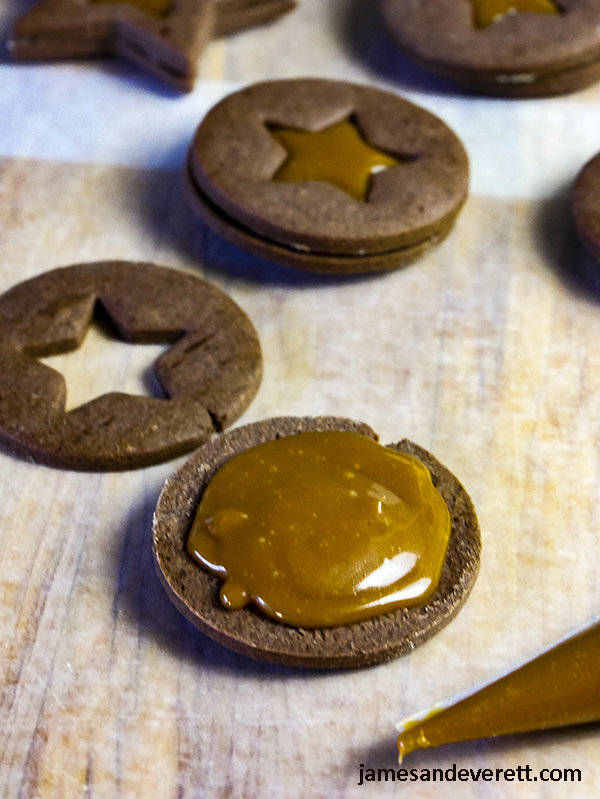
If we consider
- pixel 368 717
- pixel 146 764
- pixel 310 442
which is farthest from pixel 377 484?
pixel 146 764

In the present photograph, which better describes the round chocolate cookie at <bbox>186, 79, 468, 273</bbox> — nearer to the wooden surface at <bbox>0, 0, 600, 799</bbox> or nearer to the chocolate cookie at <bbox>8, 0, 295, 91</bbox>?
the wooden surface at <bbox>0, 0, 600, 799</bbox>

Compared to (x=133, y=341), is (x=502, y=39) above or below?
above

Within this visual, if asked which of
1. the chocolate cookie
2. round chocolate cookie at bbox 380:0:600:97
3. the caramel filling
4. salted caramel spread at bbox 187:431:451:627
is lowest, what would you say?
salted caramel spread at bbox 187:431:451:627

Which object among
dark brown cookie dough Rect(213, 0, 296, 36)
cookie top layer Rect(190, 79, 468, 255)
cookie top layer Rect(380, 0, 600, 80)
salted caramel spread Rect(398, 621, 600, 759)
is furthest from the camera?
dark brown cookie dough Rect(213, 0, 296, 36)

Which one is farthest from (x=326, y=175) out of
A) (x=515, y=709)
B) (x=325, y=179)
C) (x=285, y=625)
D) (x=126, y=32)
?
(x=515, y=709)

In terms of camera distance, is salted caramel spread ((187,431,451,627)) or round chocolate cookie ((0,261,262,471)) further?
round chocolate cookie ((0,261,262,471))

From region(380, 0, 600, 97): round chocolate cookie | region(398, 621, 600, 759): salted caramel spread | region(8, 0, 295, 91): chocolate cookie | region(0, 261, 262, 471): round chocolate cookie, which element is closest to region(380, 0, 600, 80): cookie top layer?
region(380, 0, 600, 97): round chocolate cookie

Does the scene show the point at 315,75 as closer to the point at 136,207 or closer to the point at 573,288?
the point at 136,207

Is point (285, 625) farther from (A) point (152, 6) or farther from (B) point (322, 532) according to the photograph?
(A) point (152, 6)
